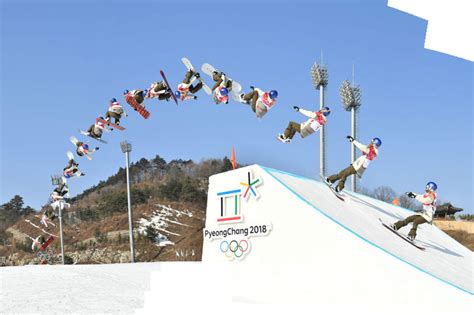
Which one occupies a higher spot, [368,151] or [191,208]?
[368,151]

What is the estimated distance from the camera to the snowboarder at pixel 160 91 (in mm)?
12398

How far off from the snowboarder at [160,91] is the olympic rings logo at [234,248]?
14.4ft

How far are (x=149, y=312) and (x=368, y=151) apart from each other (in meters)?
5.50

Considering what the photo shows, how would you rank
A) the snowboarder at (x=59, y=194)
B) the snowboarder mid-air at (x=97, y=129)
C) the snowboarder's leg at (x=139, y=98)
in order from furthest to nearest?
the snowboarder at (x=59, y=194) → the snowboarder mid-air at (x=97, y=129) → the snowboarder's leg at (x=139, y=98)

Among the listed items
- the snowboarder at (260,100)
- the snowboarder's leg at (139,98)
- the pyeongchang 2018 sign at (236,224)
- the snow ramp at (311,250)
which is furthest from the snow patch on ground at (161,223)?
the snowboarder at (260,100)

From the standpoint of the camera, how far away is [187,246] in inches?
1314

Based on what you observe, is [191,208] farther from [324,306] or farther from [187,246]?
[324,306]

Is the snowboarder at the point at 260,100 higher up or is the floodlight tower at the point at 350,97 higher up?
the floodlight tower at the point at 350,97

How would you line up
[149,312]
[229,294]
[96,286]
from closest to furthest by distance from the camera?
[149,312] < [229,294] < [96,286]

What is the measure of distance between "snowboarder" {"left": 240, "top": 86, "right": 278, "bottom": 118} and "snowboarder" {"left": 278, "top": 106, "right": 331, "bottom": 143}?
62 centimetres

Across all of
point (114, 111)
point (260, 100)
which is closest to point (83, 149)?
point (114, 111)

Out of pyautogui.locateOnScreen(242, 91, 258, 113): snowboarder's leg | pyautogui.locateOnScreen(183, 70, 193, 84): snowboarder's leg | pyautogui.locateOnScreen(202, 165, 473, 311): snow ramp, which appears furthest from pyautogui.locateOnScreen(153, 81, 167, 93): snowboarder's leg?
pyautogui.locateOnScreen(202, 165, 473, 311): snow ramp

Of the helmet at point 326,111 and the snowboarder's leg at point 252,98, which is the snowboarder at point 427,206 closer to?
the helmet at point 326,111

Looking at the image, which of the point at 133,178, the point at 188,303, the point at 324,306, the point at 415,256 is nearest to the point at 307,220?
the point at 324,306
